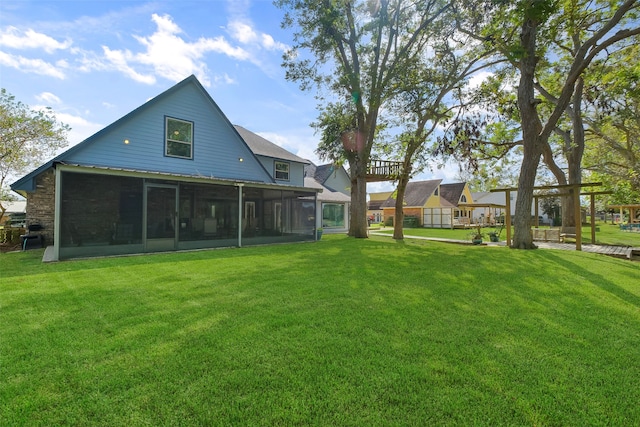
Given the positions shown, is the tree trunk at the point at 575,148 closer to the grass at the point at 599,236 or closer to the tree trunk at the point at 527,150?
the grass at the point at 599,236

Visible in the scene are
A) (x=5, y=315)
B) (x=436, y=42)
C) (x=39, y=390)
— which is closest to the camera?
(x=39, y=390)

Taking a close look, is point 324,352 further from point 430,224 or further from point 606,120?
point 430,224

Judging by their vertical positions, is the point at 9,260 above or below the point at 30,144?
below

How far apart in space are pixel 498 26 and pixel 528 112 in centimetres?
331

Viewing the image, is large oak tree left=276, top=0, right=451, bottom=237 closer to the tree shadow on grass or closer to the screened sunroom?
the screened sunroom

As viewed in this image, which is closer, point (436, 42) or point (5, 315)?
point (5, 315)

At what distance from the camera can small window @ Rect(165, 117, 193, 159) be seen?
476 inches

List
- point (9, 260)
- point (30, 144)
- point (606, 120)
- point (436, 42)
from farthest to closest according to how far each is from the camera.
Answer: point (30, 144)
point (606, 120)
point (436, 42)
point (9, 260)

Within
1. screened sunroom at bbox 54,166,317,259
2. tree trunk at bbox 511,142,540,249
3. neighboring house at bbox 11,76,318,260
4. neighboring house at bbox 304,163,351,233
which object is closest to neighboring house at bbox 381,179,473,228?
neighboring house at bbox 304,163,351,233

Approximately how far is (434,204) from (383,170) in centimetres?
1918

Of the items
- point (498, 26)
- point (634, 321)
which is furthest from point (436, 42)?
point (634, 321)

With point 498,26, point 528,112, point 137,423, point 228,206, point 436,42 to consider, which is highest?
point 436,42

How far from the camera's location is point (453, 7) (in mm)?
12086

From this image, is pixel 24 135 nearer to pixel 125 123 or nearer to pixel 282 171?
pixel 125 123
